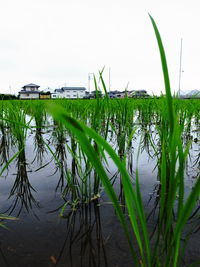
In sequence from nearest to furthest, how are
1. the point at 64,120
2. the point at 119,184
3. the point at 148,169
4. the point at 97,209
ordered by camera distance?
the point at 64,120, the point at 97,209, the point at 119,184, the point at 148,169

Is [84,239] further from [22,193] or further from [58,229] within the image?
[22,193]

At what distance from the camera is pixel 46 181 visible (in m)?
1.33

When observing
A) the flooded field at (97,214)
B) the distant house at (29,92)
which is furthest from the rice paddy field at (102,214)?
the distant house at (29,92)

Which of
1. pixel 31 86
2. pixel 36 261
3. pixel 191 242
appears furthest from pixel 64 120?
pixel 31 86

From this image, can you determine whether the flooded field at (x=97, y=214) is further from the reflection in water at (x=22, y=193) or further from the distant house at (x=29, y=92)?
the distant house at (x=29, y=92)

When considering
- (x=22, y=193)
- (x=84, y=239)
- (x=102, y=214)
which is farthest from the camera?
(x=22, y=193)

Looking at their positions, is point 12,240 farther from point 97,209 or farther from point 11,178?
point 11,178

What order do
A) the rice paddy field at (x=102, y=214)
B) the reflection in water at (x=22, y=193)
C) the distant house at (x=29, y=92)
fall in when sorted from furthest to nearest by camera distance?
the distant house at (x=29, y=92) → the reflection in water at (x=22, y=193) → the rice paddy field at (x=102, y=214)

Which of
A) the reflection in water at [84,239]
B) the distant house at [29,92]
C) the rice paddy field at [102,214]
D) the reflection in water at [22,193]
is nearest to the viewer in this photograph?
the rice paddy field at [102,214]

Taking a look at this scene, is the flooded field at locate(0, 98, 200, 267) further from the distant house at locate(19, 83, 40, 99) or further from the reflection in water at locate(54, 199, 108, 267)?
the distant house at locate(19, 83, 40, 99)

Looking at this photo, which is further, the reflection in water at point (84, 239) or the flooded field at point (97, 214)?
the reflection in water at point (84, 239)

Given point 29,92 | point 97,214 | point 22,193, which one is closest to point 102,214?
point 97,214

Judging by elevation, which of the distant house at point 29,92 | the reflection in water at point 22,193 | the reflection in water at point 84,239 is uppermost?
the distant house at point 29,92

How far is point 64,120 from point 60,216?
786mm
